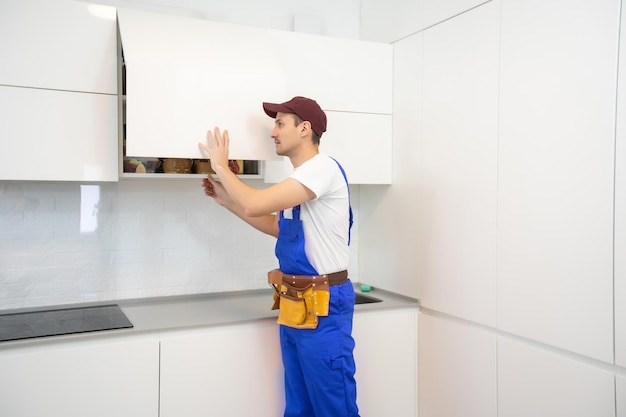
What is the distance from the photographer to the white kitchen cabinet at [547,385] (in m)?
2.19

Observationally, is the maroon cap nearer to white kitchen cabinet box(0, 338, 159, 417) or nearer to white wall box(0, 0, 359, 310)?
white wall box(0, 0, 359, 310)

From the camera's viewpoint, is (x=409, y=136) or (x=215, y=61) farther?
(x=409, y=136)

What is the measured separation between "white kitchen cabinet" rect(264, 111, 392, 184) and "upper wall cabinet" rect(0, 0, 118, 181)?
3.70ft

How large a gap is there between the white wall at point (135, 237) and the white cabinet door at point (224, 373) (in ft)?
2.12

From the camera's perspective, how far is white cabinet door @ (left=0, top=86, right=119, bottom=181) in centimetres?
249

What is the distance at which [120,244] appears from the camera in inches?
121

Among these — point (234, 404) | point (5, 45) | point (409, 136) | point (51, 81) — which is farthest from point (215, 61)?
point (234, 404)

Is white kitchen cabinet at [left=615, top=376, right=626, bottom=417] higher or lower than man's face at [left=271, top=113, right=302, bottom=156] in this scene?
lower

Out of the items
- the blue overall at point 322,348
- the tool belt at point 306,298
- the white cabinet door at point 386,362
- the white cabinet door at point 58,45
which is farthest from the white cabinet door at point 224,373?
the white cabinet door at point 58,45

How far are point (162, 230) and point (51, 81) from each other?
0.98 metres

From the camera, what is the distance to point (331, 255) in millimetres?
2488

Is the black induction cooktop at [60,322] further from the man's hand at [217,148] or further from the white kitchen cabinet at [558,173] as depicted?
the white kitchen cabinet at [558,173]

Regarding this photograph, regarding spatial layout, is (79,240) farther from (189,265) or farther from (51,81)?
(51,81)

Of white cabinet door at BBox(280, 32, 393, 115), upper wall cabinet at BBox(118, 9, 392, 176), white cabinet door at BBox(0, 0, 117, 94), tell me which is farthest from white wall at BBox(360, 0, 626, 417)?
white cabinet door at BBox(0, 0, 117, 94)
